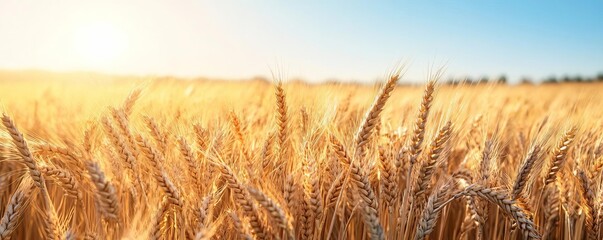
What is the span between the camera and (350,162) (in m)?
1.43

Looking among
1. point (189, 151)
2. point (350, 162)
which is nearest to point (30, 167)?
point (189, 151)

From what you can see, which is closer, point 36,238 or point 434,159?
point 434,159

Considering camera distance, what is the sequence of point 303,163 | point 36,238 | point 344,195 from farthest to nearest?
point 36,238, point 344,195, point 303,163

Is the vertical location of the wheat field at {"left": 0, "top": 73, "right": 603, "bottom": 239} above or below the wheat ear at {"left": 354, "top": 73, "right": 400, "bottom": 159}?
below

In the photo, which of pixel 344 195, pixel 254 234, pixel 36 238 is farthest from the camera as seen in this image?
pixel 36 238

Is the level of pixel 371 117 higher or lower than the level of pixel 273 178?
higher

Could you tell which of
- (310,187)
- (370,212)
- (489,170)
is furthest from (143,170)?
(489,170)

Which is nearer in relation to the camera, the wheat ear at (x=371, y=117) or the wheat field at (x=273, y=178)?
the wheat field at (x=273, y=178)

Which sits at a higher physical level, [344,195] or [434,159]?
[434,159]

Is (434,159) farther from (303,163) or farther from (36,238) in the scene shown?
(36,238)

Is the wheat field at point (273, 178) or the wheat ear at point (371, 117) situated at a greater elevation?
the wheat ear at point (371, 117)

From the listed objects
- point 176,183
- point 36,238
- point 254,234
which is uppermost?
point 176,183

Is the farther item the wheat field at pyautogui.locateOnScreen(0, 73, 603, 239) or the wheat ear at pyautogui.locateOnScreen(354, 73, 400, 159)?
the wheat ear at pyautogui.locateOnScreen(354, 73, 400, 159)

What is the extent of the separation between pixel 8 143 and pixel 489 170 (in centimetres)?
158
